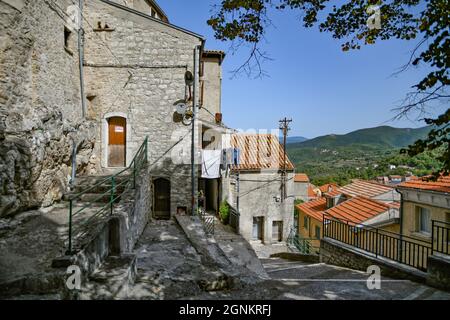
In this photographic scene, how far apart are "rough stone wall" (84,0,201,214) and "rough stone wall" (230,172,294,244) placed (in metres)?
6.74

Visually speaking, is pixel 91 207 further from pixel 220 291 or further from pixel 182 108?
pixel 182 108

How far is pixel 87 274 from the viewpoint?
400cm

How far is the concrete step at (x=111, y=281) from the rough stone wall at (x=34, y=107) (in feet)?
8.54

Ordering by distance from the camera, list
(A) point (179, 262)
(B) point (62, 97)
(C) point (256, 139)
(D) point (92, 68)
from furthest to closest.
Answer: (C) point (256, 139) < (D) point (92, 68) < (B) point (62, 97) < (A) point (179, 262)

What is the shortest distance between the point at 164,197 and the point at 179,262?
507 cm

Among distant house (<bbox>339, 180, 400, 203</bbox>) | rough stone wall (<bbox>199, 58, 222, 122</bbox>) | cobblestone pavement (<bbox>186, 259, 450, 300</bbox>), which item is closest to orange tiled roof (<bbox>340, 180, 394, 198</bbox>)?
distant house (<bbox>339, 180, 400, 203</bbox>)

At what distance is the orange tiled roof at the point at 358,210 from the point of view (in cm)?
1285

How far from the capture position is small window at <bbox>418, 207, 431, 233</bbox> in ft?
32.9


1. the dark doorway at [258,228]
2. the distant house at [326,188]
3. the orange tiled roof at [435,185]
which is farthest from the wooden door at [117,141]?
the distant house at [326,188]

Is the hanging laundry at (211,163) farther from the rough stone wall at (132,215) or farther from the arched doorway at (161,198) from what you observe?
the rough stone wall at (132,215)

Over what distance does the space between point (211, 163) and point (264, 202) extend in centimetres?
475

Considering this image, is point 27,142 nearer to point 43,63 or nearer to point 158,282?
point 43,63

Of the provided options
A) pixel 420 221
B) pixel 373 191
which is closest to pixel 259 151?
pixel 373 191
